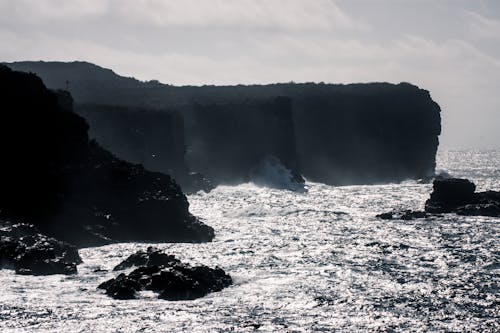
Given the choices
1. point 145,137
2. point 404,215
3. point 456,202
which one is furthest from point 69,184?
point 145,137

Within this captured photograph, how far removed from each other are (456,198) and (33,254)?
204 ft

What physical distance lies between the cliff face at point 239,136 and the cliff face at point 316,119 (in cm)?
23

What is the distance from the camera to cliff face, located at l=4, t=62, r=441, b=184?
155 meters

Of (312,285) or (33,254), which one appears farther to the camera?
(33,254)

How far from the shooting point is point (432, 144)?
18238 cm

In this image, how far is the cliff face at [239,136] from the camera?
154 m

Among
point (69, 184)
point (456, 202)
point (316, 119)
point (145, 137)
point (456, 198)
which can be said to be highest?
point (316, 119)

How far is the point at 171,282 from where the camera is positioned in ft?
147

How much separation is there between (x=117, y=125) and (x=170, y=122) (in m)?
12.1

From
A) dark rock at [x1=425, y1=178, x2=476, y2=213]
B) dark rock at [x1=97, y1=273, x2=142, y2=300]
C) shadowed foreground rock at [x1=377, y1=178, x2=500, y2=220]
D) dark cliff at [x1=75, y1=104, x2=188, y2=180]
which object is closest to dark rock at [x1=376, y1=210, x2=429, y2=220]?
shadowed foreground rock at [x1=377, y1=178, x2=500, y2=220]

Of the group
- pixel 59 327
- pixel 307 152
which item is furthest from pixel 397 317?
pixel 307 152

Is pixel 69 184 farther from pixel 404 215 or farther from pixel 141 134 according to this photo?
pixel 141 134

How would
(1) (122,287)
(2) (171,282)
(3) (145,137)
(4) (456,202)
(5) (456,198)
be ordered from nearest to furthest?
(1) (122,287), (2) (171,282), (4) (456,202), (5) (456,198), (3) (145,137)

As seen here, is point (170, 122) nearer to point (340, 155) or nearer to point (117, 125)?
point (117, 125)
